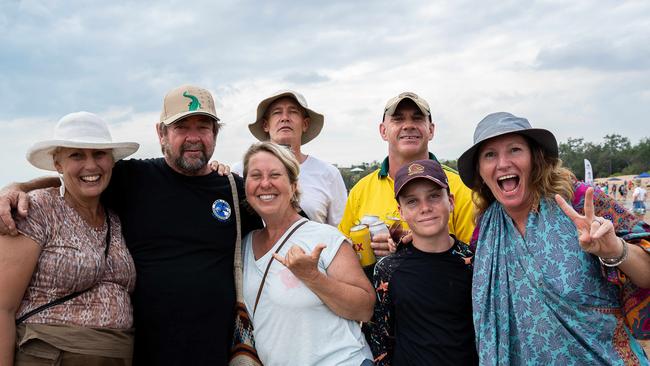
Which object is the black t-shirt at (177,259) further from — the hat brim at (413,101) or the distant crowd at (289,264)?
the hat brim at (413,101)

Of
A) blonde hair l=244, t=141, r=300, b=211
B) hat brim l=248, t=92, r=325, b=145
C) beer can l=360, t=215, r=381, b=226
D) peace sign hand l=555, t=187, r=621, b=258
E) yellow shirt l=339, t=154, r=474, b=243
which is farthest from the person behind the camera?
hat brim l=248, t=92, r=325, b=145

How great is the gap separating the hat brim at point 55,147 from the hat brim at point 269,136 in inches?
70.3

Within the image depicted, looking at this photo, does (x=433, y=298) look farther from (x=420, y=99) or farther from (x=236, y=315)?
(x=420, y=99)

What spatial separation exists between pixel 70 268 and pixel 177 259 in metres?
0.68

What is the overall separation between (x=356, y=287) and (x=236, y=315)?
900 mm

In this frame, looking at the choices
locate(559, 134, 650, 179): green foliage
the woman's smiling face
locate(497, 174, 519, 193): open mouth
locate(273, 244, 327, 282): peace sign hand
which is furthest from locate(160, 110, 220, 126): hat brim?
locate(559, 134, 650, 179): green foliage

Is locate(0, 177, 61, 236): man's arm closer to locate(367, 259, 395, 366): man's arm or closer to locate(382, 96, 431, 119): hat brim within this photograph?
locate(367, 259, 395, 366): man's arm

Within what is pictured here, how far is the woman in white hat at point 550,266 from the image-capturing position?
2.67m

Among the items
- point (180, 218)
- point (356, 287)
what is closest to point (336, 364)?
point (356, 287)

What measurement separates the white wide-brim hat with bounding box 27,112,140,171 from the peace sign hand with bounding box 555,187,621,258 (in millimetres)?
3037

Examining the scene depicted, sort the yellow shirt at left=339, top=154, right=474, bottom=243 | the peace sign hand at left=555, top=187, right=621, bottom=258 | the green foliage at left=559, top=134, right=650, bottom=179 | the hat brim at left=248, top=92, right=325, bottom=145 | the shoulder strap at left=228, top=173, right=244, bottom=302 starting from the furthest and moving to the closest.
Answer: the green foliage at left=559, top=134, right=650, bottom=179 → the hat brim at left=248, top=92, right=325, bottom=145 → the yellow shirt at left=339, top=154, right=474, bottom=243 → the shoulder strap at left=228, top=173, right=244, bottom=302 → the peace sign hand at left=555, top=187, right=621, bottom=258

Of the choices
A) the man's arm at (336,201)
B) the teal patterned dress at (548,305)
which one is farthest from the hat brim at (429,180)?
the man's arm at (336,201)

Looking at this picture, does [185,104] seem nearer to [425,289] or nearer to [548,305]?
[425,289]

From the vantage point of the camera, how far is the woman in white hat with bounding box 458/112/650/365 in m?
2.67
